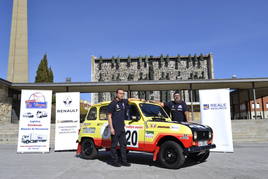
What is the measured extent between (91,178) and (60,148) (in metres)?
5.61

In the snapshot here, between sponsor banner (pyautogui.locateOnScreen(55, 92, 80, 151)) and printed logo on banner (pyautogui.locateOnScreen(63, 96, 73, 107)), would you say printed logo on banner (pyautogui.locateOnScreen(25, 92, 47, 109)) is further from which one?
printed logo on banner (pyautogui.locateOnScreen(63, 96, 73, 107))

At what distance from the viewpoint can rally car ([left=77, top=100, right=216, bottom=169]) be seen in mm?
5277

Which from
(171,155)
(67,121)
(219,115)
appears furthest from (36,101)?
→ (219,115)

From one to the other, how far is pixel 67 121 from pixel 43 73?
101ft

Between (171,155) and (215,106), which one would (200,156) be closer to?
(171,155)

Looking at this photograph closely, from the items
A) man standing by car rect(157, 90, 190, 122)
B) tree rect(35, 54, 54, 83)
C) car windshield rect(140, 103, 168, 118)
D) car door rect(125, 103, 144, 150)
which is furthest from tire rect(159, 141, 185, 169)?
tree rect(35, 54, 54, 83)

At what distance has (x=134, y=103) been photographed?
6.27 m

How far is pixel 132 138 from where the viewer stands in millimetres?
6039

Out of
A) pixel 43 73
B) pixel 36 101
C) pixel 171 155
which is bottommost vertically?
pixel 171 155

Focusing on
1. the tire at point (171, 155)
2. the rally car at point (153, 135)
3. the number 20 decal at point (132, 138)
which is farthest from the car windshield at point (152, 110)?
the tire at point (171, 155)

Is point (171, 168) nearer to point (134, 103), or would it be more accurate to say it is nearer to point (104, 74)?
point (134, 103)

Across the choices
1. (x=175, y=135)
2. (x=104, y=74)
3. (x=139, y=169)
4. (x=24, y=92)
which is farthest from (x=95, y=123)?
(x=104, y=74)

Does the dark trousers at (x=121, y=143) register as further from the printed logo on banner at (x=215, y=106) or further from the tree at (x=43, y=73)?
the tree at (x=43, y=73)

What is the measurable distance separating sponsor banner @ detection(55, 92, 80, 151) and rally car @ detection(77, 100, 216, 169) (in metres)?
2.49
